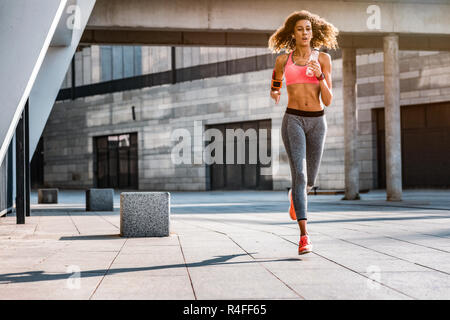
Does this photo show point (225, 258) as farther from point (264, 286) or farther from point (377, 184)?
point (377, 184)

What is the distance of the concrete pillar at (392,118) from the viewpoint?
18.3 m

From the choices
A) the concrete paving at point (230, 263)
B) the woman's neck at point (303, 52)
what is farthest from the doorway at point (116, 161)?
the woman's neck at point (303, 52)

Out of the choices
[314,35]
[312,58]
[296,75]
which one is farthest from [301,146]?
[314,35]

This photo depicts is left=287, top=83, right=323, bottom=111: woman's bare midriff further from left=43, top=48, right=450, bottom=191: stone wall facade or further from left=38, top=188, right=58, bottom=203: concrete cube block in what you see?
left=43, top=48, right=450, bottom=191: stone wall facade

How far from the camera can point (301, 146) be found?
610 centimetres

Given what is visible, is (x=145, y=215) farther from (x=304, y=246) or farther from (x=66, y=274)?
(x=66, y=274)

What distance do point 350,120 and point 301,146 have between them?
1462 centimetres

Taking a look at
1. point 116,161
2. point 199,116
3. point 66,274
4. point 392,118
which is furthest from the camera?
point 116,161

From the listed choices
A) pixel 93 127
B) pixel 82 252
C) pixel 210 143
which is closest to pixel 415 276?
Answer: pixel 82 252

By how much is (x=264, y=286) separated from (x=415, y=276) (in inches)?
50.3

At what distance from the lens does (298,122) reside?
242 inches

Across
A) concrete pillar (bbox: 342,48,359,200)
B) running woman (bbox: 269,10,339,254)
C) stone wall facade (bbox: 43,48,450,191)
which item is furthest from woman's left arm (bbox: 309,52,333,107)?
stone wall facade (bbox: 43,48,450,191)

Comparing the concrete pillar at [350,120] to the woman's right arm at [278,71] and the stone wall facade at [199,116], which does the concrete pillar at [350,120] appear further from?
the woman's right arm at [278,71]

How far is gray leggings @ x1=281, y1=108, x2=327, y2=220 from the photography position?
19.8 feet
